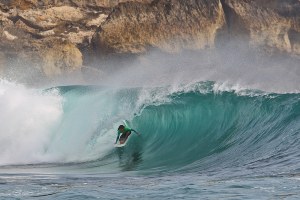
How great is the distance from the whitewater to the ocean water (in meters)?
0.02

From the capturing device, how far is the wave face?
12.8 meters

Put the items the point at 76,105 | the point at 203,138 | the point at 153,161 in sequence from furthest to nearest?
the point at 76,105 < the point at 203,138 < the point at 153,161

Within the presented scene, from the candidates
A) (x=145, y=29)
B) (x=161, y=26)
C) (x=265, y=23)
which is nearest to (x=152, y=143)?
(x=145, y=29)

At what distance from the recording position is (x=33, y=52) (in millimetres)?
31531

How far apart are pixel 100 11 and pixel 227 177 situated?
23.8 metres

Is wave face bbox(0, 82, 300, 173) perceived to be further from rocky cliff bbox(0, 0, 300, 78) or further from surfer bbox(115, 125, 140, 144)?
rocky cliff bbox(0, 0, 300, 78)

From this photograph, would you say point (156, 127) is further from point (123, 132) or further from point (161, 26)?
point (161, 26)

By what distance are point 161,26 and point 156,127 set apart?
53.1 feet

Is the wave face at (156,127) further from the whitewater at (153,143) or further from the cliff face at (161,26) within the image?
the cliff face at (161,26)

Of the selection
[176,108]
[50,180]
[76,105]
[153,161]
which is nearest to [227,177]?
[50,180]

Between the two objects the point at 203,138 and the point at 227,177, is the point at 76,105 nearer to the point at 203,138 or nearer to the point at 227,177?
the point at 203,138

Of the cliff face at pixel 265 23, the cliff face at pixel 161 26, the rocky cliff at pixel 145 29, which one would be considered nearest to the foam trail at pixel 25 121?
the rocky cliff at pixel 145 29

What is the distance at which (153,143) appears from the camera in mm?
15164

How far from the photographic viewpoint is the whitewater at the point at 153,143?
28.4ft
